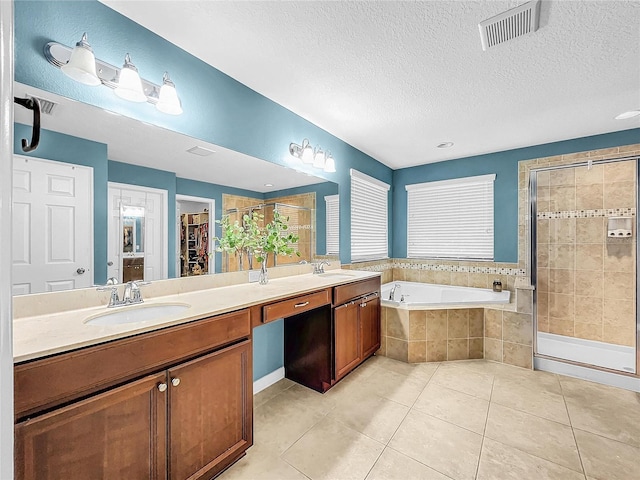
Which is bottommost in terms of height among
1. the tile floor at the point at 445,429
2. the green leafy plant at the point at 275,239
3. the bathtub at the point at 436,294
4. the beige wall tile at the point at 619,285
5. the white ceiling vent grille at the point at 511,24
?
the tile floor at the point at 445,429

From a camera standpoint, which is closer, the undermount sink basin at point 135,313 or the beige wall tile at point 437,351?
the undermount sink basin at point 135,313

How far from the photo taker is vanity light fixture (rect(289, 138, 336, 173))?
248 cm

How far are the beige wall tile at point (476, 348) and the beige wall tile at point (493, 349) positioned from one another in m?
0.04

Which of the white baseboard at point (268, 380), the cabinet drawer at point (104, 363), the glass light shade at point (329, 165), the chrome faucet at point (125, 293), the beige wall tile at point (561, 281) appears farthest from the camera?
the beige wall tile at point (561, 281)

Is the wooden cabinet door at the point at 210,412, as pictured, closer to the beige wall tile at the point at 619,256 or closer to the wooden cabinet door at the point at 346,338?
the wooden cabinet door at the point at 346,338

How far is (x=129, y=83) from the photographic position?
1.33 meters

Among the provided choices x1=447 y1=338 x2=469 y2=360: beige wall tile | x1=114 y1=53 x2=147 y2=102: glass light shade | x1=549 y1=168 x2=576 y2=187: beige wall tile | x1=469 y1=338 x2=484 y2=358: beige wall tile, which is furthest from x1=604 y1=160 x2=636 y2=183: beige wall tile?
x1=114 y1=53 x2=147 y2=102: glass light shade

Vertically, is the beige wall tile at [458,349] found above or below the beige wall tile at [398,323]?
below

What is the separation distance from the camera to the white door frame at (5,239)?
0.42 meters

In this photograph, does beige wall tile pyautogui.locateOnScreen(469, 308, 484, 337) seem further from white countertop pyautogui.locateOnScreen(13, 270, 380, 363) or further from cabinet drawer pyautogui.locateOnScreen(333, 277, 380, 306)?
white countertop pyautogui.locateOnScreen(13, 270, 380, 363)

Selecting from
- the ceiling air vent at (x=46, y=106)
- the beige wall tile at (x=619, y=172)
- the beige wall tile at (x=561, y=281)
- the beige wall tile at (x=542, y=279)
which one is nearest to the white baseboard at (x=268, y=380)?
the ceiling air vent at (x=46, y=106)

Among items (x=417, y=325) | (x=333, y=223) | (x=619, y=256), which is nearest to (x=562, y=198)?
(x=619, y=256)

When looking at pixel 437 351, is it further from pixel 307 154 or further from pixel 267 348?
pixel 307 154

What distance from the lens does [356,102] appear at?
2271 millimetres
